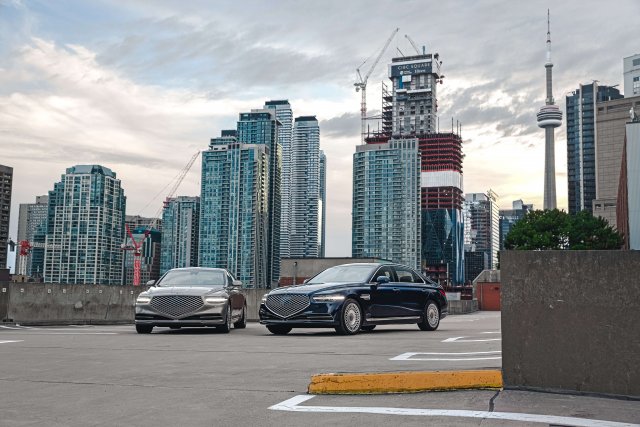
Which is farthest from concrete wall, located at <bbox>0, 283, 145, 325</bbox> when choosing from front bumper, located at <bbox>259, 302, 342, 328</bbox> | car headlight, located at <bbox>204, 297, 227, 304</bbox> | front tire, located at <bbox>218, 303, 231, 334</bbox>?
front bumper, located at <bbox>259, 302, 342, 328</bbox>

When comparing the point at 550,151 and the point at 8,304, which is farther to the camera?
the point at 550,151

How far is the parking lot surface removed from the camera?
5.12m

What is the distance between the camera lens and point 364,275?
15.0 m

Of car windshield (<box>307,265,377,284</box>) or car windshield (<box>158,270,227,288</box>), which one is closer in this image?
car windshield (<box>307,265,377,284</box>)


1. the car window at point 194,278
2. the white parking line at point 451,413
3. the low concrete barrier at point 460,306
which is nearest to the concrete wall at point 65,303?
the car window at point 194,278

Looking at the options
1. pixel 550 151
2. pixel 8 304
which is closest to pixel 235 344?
pixel 8 304

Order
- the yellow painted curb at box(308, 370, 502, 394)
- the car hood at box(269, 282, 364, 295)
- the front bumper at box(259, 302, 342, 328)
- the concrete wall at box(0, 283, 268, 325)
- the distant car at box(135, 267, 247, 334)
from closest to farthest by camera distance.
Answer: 1. the yellow painted curb at box(308, 370, 502, 394)
2. the front bumper at box(259, 302, 342, 328)
3. the car hood at box(269, 282, 364, 295)
4. the distant car at box(135, 267, 247, 334)
5. the concrete wall at box(0, 283, 268, 325)

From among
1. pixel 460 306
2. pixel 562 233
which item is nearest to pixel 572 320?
pixel 460 306

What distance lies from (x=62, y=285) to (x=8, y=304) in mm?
2131

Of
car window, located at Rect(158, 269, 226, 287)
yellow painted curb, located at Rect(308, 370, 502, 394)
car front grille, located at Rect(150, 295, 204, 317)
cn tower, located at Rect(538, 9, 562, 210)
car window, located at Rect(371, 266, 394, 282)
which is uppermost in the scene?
cn tower, located at Rect(538, 9, 562, 210)

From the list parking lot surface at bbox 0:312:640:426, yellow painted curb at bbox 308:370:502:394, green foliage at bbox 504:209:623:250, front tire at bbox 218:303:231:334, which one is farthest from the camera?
green foliage at bbox 504:209:623:250

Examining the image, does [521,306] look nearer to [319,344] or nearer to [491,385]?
[491,385]

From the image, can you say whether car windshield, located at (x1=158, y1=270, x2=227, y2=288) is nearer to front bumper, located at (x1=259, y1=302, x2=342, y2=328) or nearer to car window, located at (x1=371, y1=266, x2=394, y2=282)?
front bumper, located at (x1=259, y1=302, x2=342, y2=328)

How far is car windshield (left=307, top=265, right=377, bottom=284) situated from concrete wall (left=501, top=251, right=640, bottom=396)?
342 inches
